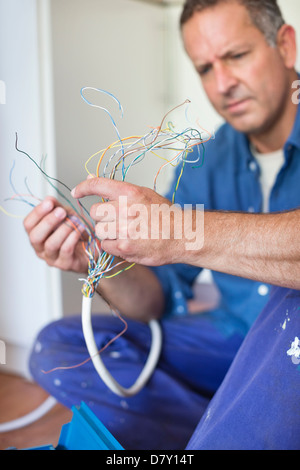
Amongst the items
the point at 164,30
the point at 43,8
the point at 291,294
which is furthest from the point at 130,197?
the point at 164,30

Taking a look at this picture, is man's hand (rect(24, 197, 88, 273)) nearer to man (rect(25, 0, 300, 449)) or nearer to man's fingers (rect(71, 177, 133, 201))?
man (rect(25, 0, 300, 449))

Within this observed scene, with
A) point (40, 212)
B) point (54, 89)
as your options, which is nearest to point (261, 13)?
point (54, 89)

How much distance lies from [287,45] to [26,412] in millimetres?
1079

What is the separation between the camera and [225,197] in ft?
3.97

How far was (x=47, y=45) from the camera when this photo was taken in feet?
4.12

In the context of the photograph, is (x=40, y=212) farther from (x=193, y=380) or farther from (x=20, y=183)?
(x=193, y=380)

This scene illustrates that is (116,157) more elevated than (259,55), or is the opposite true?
(259,55)

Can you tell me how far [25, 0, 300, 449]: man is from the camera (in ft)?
3.40

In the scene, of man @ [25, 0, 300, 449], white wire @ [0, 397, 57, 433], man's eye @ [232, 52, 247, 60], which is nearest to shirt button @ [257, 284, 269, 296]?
man @ [25, 0, 300, 449]

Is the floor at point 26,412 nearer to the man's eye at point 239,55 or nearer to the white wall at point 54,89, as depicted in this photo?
the white wall at point 54,89

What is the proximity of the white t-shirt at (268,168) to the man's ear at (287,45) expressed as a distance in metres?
0.20

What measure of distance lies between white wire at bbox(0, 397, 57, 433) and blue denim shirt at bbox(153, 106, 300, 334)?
0.39m
